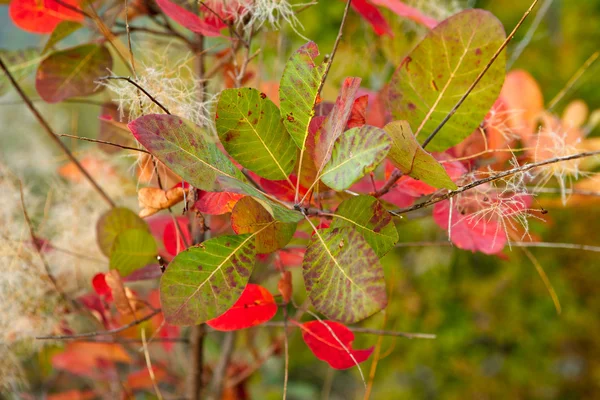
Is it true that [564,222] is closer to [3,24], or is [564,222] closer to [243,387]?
[243,387]

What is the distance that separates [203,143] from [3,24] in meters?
1.27

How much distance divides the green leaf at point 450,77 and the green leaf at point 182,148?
0.14 metres

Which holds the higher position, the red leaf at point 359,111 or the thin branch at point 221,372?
the red leaf at point 359,111

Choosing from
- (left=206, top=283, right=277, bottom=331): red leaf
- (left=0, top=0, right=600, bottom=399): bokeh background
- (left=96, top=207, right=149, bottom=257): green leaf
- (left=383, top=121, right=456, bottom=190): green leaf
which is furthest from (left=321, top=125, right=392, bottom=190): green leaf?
(left=0, top=0, right=600, bottom=399): bokeh background

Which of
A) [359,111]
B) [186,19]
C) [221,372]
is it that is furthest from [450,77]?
[221,372]

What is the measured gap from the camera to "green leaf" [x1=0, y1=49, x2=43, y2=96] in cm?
46

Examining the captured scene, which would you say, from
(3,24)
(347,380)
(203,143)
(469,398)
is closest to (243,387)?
(203,143)

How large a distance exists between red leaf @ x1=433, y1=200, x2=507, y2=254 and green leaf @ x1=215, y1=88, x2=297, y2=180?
12 centimetres

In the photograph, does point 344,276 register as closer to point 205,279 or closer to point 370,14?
point 205,279

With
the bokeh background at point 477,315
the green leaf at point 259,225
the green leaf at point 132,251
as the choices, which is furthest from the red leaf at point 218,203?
the bokeh background at point 477,315

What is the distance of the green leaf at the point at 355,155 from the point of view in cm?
24

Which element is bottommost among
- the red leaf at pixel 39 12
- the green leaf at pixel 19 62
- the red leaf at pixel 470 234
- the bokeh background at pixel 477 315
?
the bokeh background at pixel 477 315

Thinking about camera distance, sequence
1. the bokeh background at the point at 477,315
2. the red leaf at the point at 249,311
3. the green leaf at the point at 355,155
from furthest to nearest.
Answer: the bokeh background at the point at 477,315 → the red leaf at the point at 249,311 → the green leaf at the point at 355,155

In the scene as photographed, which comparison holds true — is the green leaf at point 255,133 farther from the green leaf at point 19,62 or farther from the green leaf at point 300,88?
the green leaf at point 19,62
